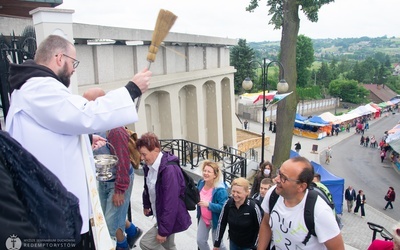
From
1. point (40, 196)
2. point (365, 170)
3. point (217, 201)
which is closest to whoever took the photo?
point (40, 196)

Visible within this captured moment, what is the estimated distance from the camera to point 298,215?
286 centimetres

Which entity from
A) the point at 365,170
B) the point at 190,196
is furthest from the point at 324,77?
the point at 190,196

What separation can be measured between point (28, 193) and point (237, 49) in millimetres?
57004

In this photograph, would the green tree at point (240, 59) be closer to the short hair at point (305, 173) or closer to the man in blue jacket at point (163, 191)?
the man in blue jacket at point (163, 191)

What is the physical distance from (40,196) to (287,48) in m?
14.5

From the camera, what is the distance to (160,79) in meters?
12.5

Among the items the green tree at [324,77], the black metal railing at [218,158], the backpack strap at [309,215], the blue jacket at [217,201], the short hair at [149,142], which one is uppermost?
the short hair at [149,142]

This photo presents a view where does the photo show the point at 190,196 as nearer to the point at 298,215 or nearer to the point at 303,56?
the point at 298,215

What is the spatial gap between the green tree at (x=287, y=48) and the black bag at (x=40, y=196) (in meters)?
13.9

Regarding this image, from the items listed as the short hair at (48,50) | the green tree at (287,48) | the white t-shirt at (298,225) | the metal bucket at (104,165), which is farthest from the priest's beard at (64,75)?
the green tree at (287,48)

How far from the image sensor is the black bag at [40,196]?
1360mm

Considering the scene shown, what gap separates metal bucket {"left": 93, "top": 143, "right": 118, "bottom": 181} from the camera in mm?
3318

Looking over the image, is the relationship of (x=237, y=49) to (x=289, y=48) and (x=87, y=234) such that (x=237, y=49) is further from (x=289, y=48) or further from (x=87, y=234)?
(x=87, y=234)

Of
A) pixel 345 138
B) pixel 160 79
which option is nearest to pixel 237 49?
pixel 345 138
